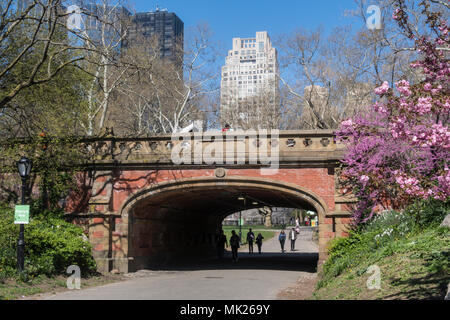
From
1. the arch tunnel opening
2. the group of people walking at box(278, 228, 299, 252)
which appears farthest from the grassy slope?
the group of people walking at box(278, 228, 299, 252)

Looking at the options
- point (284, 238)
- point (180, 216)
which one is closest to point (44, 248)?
point (180, 216)

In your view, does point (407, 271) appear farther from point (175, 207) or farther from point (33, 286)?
point (175, 207)

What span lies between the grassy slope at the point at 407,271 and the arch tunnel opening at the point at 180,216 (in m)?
7.12

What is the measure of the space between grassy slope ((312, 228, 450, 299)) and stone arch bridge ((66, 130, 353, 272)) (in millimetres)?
6074

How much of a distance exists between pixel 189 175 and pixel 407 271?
35.8ft

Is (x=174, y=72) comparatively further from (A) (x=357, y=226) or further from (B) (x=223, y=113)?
(A) (x=357, y=226)

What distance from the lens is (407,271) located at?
355 inches

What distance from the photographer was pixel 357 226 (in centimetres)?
1709

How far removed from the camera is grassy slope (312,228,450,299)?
25.4ft

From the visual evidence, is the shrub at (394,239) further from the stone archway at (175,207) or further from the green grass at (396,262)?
the stone archway at (175,207)

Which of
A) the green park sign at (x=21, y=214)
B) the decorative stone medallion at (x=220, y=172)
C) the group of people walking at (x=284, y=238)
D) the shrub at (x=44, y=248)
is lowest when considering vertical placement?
the group of people walking at (x=284, y=238)

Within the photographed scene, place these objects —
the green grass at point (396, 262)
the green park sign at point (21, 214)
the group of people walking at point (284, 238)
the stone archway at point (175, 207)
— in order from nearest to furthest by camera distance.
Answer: the green grass at point (396, 262)
the green park sign at point (21, 214)
the stone archway at point (175, 207)
the group of people walking at point (284, 238)

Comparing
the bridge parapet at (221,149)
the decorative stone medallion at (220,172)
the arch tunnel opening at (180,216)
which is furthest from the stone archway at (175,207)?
the bridge parapet at (221,149)

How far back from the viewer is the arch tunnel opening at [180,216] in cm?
1889
